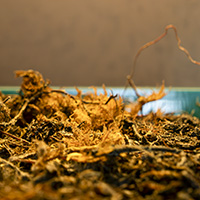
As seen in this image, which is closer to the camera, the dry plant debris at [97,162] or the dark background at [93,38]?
the dry plant debris at [97,162]

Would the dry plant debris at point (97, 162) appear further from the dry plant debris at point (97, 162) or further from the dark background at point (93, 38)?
the dark background at point (93, 38)

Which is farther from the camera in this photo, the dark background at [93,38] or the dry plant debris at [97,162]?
the dark background at [93,38]

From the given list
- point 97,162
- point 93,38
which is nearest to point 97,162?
point 97,162

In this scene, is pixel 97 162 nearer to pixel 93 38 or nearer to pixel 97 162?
pixel 97 162

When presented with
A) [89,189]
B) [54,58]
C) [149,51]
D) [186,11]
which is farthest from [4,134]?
[186,11]

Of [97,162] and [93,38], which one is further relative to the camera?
[93,38]

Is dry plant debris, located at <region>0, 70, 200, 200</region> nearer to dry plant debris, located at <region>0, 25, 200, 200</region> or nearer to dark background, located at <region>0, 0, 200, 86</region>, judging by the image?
dry plant debris, located at <region>0, 25, 200, 200</region>

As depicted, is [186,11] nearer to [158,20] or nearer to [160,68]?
[158,20]

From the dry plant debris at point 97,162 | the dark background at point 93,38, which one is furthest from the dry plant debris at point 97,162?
the dark background at point 93,38

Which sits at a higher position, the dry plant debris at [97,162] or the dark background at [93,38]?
the dark background at [93,38]
